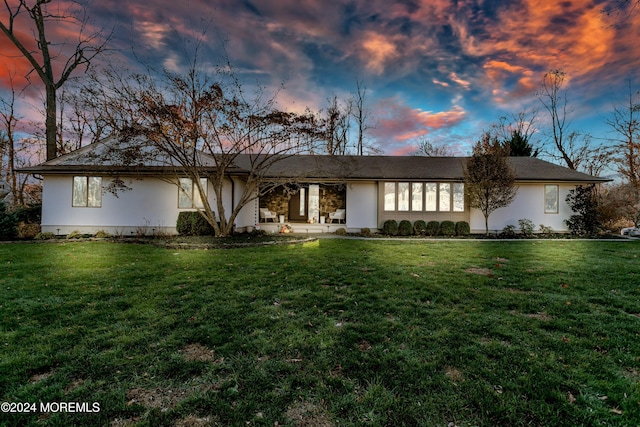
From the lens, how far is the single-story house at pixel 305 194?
13.1m

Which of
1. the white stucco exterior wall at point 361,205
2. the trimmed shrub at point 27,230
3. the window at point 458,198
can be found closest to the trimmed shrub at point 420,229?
the window at point 458,198

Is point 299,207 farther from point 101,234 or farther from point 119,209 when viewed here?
point 101,234

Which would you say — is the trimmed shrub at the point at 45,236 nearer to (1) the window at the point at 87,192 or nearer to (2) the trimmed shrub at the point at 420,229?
(1) the window at the point at 87,192

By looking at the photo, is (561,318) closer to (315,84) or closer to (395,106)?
(315,84)

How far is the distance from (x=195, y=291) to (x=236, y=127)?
7730 mm

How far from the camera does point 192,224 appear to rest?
12500mm

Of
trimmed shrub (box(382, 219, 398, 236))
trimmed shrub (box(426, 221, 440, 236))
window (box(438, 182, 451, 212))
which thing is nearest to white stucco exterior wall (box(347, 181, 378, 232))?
trimmed shrub (box(382, 219, 398, 236))

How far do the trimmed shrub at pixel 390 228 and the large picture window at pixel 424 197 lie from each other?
2.43 ft

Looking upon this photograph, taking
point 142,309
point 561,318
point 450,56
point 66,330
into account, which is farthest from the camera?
point 450,56

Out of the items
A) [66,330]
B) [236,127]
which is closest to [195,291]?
[66,330]

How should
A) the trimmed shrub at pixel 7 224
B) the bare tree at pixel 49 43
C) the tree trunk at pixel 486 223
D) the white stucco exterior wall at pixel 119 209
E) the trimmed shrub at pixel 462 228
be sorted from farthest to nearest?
1. the bare tree at pixel 49 43
2. the trimmed shrub at pixel 462 228
3. the tree trunk at pixel 486 223
4. the white stucco exterior wall at pixel 119 209
5. the trimmed shrub at pixel 7 224

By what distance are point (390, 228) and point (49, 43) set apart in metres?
20.8

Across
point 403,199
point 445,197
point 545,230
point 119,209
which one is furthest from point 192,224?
point 545,230

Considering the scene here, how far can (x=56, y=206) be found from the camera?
13.1m
